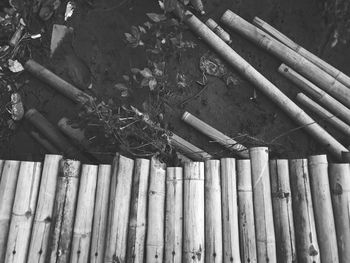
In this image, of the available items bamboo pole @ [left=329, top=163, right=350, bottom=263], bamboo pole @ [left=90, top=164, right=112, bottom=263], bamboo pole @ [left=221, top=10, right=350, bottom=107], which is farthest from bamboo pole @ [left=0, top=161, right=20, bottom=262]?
bamboo pole @ [left=221, top=10, right=350, bottom=107]

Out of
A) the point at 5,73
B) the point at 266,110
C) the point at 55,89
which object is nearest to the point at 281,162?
the point at 266,110

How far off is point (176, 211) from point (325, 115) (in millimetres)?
1907

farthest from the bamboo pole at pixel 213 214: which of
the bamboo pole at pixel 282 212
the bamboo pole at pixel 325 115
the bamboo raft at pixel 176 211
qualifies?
the bamboo pole at pixel 325 115

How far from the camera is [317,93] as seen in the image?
3.23 metres

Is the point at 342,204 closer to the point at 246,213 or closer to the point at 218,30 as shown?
the point at 246,213

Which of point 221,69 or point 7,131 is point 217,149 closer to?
point 221,69

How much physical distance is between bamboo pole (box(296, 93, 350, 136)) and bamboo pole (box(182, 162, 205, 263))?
1.56 m

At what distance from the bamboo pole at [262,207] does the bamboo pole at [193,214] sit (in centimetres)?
40

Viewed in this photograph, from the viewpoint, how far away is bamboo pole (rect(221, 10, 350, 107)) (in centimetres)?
322

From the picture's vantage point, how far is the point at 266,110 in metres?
3.36

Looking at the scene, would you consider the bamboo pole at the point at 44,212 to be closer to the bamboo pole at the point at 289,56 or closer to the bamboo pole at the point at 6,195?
the bamboo pole at the point at 6,195

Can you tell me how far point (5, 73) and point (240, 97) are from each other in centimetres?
256

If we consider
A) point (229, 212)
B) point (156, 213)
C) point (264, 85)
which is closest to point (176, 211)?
point (156, 213)

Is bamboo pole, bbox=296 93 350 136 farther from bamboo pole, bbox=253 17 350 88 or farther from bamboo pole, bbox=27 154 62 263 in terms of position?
bamboo pole, bbox=27 154 62 263
